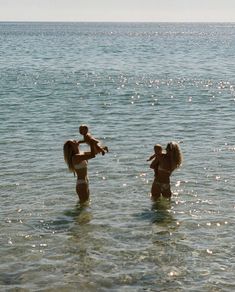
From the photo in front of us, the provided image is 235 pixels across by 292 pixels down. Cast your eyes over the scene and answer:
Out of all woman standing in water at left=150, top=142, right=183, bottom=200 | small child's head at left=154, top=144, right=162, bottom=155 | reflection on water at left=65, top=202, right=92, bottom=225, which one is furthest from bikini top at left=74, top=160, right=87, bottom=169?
small child's head at left=154, top=144, right=162, bottom=155

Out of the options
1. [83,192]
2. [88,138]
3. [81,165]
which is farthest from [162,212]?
[88,138]

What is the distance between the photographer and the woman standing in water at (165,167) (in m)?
15.3

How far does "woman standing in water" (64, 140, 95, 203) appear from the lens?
15211mm

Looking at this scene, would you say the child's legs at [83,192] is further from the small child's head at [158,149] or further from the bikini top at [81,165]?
the small child's head at [158,149]

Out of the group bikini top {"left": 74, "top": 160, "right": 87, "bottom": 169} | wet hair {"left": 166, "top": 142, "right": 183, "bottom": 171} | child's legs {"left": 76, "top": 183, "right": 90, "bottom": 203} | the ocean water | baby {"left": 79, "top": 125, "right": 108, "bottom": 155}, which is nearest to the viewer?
the ocean water

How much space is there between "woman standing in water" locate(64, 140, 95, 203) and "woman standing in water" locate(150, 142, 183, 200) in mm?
1938

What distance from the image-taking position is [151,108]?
111 feet

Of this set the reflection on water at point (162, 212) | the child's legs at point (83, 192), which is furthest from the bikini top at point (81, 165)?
the reflection on water at point (162, 212)

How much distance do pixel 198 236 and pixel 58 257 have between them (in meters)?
3.60

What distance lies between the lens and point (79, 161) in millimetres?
15422

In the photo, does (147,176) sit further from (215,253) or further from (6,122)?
(6,122)

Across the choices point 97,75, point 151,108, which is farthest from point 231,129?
point 97,75

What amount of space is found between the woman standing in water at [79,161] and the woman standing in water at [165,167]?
1.94 metres

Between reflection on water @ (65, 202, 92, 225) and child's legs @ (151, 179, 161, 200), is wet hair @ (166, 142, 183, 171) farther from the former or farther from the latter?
reflection on water @ (65, 202, 92, 225)
